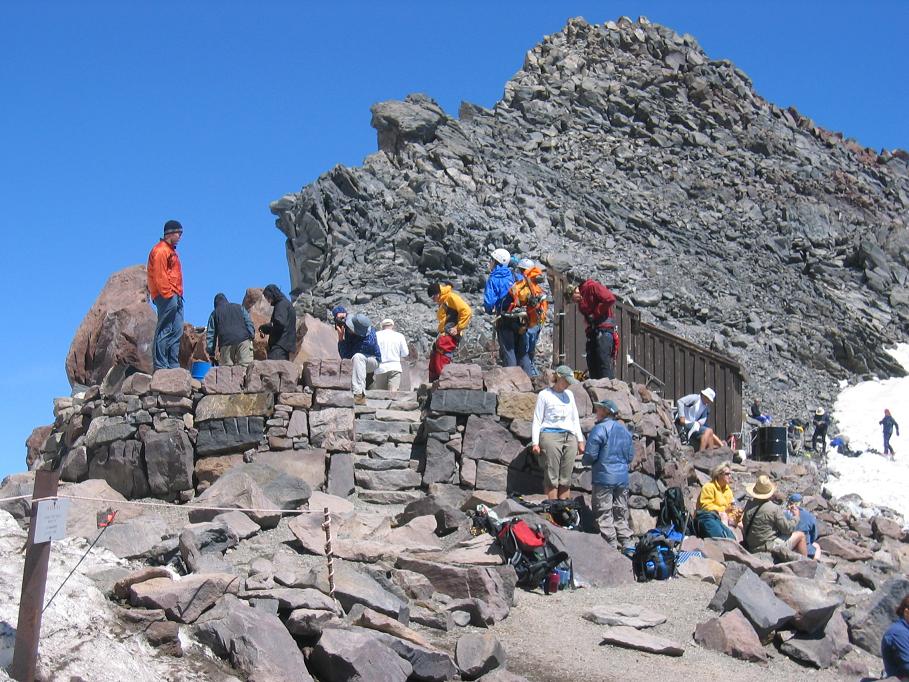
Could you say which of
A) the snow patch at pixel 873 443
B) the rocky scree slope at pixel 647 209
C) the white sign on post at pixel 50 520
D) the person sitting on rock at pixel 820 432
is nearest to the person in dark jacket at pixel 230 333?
the white sign on post at pixel 50 520

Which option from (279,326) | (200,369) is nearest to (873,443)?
(279,326)

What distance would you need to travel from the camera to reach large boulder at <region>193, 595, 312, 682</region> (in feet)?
20.8

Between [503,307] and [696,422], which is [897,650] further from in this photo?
[696,422]

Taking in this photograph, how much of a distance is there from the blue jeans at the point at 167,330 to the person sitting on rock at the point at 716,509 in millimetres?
6419

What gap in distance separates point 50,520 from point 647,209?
39717 mm

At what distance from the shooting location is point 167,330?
42.0 ft

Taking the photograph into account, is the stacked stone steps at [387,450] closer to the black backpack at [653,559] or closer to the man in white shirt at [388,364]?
the man in white shirt at [388,364]

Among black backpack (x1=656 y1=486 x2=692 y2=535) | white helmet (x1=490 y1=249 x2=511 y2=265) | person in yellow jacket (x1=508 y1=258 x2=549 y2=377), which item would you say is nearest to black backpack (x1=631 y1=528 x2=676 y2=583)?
black backpack (x1=656 y1=486 x2=692 y2=535)

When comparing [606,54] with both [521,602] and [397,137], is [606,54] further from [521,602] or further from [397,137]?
[521,602]

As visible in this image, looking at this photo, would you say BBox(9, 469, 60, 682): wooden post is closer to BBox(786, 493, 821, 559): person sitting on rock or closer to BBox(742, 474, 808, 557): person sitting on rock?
BBox(742, 474, 808, 557): person sitting on rock

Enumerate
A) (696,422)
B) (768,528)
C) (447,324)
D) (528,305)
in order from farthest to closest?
(696,422), (447,324), (528,305), (768,528)

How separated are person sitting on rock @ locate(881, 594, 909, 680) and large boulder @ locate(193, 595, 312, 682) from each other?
4132mm

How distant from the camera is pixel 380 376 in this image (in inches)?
547

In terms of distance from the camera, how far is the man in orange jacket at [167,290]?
12508 mm
